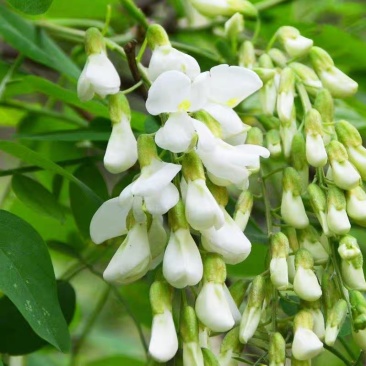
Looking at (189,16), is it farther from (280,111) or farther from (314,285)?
(314,285)

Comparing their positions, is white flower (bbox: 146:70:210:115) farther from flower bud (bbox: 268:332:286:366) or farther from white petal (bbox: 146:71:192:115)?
flower bud (bbox: 268:332:286:366)

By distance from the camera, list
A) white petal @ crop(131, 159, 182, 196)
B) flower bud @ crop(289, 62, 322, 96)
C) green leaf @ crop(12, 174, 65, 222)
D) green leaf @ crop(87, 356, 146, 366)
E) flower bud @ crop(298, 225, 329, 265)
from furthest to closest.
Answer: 1. green leaf @ crop(87, 356, 146, 366)
2. green leaf @ crop(12, 174, 65, 222)
3. flower bud @ crop(289, 62, 322, 96)
4. flower bud @ crop(298, 225, 329, 265)
5. white petal @ crop(131, 159, 182, 196)

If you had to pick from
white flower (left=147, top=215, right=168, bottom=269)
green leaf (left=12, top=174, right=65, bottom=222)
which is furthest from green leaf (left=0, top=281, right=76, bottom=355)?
white flower (left=147, top=215, right=168, bottom=269)

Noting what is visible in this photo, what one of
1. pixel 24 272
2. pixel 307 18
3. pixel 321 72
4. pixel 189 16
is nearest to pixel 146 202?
pixel 24 272

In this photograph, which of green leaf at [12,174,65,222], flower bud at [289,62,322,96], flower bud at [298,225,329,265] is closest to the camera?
flower bud at [298,225,329,265]

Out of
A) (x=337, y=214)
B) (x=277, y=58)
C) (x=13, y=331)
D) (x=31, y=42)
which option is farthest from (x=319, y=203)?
(x=31, y=42)

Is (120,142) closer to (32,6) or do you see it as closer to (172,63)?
(172,63)
